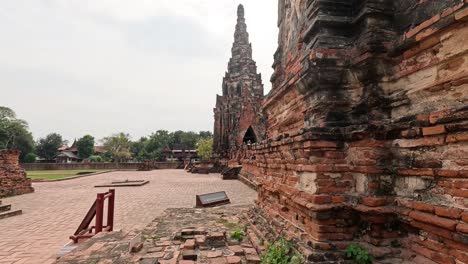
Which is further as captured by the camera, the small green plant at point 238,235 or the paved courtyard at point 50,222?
the paved courtyard at point 50,222

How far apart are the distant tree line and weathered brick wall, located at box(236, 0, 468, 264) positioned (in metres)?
41.9

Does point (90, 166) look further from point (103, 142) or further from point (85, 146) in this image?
point (103, 142)

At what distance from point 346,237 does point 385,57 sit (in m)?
1.75

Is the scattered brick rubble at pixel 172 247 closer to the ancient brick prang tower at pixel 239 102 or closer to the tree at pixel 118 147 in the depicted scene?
the ancient brick prang tower at pixel 239 102

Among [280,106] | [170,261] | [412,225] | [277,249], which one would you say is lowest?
[170,261]

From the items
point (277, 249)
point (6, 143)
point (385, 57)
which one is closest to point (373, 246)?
point (277, 249)

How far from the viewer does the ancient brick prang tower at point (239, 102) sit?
90.3 feet

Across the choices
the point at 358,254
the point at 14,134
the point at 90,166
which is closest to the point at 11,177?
the point at 358,254

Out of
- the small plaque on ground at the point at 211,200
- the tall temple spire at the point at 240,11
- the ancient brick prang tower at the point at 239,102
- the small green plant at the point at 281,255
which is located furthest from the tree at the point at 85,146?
the small green plant at the point at 281,255

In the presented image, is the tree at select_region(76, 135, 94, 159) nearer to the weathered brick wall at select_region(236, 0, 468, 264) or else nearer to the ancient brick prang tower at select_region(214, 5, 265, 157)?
the ancient brick prang tower at select_region(214, 5, 265, 157)

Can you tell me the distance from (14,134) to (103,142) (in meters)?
21.9

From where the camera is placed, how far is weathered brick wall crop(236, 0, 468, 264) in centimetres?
192

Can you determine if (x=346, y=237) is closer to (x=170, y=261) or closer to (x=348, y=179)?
(x=348, y=179)

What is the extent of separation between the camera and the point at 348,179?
2.55 meters
